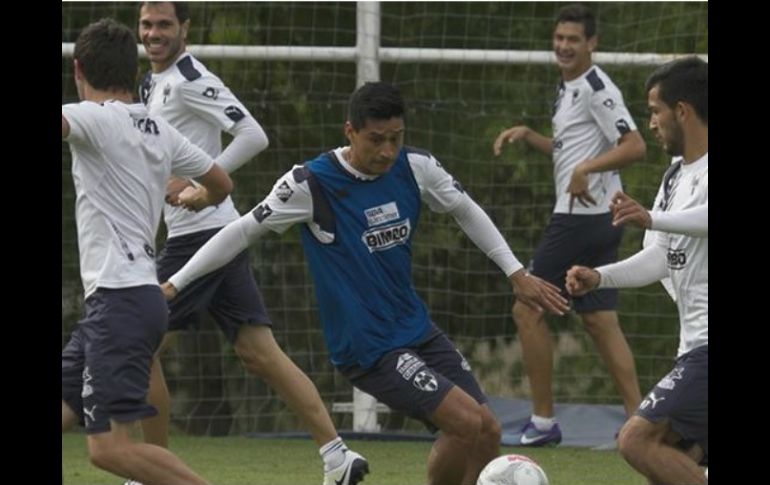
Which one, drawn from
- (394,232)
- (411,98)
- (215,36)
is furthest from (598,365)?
(394,232)

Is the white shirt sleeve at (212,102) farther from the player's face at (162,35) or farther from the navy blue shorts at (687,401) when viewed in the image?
the navy blue shorts at (687,401)

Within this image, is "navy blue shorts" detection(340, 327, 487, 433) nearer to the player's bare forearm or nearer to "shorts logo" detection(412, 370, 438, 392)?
"shorts logo" detection(412, 370, 438, 392)

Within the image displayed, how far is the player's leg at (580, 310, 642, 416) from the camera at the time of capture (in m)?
9.92

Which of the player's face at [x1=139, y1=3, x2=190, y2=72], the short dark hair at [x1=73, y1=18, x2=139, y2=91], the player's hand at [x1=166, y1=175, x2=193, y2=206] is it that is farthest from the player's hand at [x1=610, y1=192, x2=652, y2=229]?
the player's face at [x1=139, y1=3, x2=190, y2=72]

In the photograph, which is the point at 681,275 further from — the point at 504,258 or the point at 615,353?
the point at 615,353

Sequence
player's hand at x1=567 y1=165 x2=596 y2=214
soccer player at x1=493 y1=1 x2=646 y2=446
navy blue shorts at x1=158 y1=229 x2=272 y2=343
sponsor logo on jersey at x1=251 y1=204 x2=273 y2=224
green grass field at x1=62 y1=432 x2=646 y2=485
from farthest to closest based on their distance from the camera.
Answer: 1. soccer player at x1=493 y1=1 x2=646 y2=446
2. player's hand at x1=567 y1=165 x2=596 y2=214
3. green grass field at x1=62 y1=432 x2=646 y2=485
4. navy blue shorts at x1=158 y1=229 x2=272 y2=343
5. sponsor logo on jersey at x1=251 y1=204 x2=273 y2=224

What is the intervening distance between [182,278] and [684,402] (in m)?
2.03

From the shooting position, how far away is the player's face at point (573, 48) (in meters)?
10.3

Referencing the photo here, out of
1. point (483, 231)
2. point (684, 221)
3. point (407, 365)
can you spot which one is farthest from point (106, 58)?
point (684, 221)

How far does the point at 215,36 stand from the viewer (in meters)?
12.0

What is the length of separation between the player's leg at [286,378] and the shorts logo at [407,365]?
0.87 m

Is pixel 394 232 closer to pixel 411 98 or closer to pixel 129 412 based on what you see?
pixel 129 412

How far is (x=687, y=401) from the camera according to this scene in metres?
6.47

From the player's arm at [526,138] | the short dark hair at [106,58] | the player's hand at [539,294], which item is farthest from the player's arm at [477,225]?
the player's arm at [526,138]
